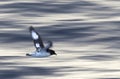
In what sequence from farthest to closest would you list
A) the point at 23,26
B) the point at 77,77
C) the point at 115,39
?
the point at 23,26
the point at 115,39
the point at 77,77

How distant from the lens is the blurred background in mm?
12633

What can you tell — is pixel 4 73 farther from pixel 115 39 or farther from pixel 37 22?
pixel 37 22

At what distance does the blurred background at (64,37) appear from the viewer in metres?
12.6

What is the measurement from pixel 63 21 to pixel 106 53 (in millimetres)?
3189

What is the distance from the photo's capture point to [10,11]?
59.3ft

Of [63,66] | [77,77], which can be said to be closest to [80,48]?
[63,66]

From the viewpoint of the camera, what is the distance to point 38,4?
19062mm

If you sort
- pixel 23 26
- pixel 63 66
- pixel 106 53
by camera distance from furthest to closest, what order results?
pixel 23 26 < pixel 106 53 < pixel 63 66

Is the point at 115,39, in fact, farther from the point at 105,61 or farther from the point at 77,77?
the point at 77,77

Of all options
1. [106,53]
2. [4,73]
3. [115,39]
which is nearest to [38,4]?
[115,39]

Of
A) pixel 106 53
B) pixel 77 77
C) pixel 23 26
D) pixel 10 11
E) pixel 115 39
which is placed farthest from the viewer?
pixel 10 11

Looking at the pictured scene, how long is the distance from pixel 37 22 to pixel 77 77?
5291 mm

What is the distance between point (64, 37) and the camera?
51.8 ft

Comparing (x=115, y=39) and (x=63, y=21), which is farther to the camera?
(x=63, y=21)
